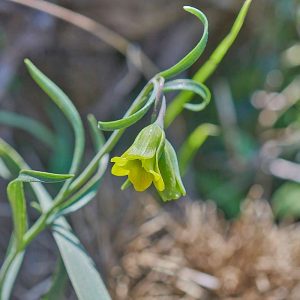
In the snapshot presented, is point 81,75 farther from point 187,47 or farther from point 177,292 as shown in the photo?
point 177,292

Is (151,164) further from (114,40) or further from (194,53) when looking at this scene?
(114,40)

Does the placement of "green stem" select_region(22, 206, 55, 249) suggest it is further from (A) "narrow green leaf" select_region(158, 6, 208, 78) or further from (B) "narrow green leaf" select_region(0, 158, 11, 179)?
(A) "narrow green leaf" select_region(158, 6, 208, 78)

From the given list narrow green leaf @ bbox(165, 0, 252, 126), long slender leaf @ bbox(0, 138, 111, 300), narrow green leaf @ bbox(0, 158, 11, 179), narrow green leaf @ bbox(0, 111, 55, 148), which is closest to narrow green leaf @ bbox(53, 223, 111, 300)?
long slender leaf @ bbox(0, 138, 111, 300)

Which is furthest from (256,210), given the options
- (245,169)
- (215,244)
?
(245,169)

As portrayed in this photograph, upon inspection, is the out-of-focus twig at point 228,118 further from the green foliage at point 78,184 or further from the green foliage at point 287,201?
the green foliage at point 78,184

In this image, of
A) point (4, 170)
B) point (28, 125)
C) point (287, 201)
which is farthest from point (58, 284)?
point (287, 201)

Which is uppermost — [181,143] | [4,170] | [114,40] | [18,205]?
[114,40]

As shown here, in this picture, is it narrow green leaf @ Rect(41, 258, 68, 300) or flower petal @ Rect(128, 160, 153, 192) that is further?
narrow green leaf @ Rect(41, 258, 68, 300)
